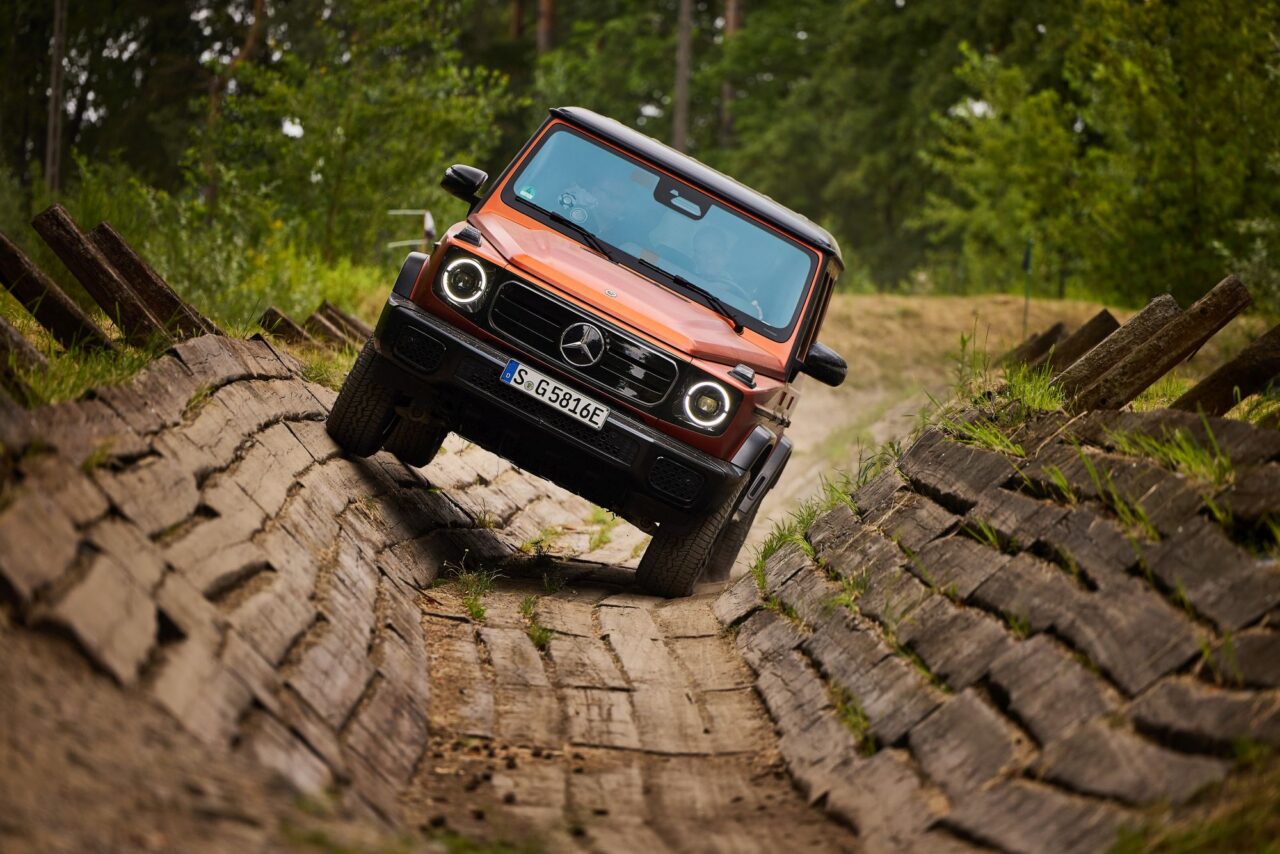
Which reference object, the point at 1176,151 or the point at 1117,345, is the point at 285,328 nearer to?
the point at 1117,345

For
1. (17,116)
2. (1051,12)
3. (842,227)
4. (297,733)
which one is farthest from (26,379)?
(842,227)

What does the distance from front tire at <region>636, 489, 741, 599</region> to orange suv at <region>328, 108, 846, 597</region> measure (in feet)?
0.03

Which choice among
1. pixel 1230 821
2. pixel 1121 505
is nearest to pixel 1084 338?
pixel 1121 505

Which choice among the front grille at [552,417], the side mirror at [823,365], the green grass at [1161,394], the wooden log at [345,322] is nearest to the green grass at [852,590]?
the front grille at [552,417]

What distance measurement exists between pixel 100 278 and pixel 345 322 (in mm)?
5247

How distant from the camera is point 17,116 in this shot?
1049 inches

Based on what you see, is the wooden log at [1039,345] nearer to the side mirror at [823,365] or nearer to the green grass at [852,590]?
the side mirror at [823,365]

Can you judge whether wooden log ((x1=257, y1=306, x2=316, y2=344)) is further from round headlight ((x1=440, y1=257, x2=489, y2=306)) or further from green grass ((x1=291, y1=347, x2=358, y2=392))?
round headlight ((x1=440, y1=257, x2=489, y2=306))

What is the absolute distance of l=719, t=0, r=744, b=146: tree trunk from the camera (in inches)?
1722

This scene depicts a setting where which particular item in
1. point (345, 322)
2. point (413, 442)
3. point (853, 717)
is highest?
point (345, 322)

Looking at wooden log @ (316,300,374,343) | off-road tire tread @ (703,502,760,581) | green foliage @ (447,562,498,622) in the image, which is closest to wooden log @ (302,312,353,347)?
wooden log @ (316,300,374,343)

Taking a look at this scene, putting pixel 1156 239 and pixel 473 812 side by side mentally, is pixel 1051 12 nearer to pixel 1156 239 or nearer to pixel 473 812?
pixel 1156 239

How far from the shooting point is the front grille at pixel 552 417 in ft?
24.1

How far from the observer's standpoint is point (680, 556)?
796 cm
